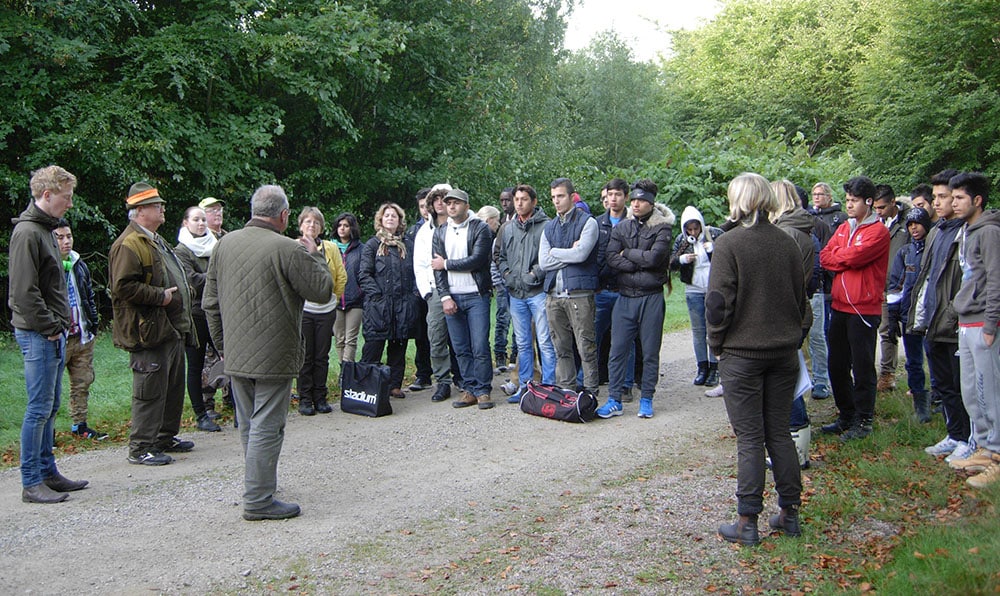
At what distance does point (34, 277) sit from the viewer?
229 inches

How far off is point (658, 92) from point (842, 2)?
11.7 meters

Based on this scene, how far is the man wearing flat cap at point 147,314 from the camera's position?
21.9 feet

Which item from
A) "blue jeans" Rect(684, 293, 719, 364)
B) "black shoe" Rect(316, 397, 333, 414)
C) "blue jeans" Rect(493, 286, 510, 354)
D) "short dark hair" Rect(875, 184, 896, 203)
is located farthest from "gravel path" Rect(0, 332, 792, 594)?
"short dark hair" Rect(875, 184, 896, 203)

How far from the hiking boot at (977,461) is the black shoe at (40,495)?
22.5ft

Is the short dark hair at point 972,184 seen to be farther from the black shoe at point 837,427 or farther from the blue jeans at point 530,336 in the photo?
the blue jeans at point 530,336

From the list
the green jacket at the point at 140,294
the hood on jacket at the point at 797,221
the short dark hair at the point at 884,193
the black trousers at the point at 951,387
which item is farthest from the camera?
the short dark hair at the point at 884,193

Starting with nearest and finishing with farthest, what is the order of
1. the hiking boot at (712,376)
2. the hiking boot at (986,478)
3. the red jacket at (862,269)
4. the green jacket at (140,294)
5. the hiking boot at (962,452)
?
1. the hiking boot at (986,478)
2. the hiking boot at (962,452)
3. the green jacket at (140,294)
4. the red jacket at (862,269)
5. the hiking boot at (712,376)

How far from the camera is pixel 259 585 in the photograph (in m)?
4.46

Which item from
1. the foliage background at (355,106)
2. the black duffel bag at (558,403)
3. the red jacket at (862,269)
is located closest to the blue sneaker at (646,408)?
the black duffel bag at (558,403)

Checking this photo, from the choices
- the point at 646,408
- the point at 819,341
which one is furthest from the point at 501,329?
the point at 819,341

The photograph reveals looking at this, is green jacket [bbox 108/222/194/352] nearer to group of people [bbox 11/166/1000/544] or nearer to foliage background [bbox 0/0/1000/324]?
group of people [bbox 11/166/1000/544]

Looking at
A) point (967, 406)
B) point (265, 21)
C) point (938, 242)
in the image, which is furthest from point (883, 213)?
point (265, 21)

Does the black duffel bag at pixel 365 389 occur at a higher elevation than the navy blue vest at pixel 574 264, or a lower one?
lower

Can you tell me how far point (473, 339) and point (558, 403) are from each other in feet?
4.53
